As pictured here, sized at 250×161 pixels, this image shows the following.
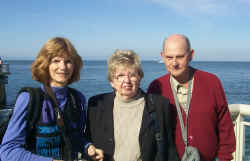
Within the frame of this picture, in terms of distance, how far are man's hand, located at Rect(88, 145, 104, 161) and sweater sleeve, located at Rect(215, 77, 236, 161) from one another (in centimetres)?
143

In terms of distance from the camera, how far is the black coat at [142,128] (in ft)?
8.16

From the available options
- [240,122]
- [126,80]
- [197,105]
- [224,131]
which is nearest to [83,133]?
[126,80]

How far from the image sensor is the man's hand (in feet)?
8.04

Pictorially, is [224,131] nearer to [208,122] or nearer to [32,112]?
[208,122]

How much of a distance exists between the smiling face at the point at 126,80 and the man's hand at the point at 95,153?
2.13 ft

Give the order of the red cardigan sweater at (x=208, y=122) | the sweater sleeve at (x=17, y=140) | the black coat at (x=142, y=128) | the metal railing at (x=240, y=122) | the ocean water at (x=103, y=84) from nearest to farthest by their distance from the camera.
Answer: the sweater sleeve at (x=17, y=140) < the black coat at (x=142, y=128) < the red cardigan sweater at (x=208, y=122) < the metal railing at (x=240, y=122) < the ocean water at (x=103, y=84)

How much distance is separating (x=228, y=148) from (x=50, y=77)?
219cm

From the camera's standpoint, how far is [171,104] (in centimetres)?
280

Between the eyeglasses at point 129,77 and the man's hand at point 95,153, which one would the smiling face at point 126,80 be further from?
the man's hand at point 95,153

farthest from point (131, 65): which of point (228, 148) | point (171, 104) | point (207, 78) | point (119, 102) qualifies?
point (228, 148)

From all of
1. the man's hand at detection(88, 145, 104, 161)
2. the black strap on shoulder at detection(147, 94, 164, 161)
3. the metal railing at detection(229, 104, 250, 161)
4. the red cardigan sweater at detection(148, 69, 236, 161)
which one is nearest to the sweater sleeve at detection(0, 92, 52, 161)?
the man's hand at detection(88, 145, 104, 161)

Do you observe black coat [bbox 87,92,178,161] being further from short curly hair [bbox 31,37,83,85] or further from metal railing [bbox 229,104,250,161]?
metal railing [bbox 229,104,250,161]

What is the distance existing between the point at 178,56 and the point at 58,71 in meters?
1.37

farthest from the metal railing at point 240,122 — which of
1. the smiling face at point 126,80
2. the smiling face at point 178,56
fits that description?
the smiling face at point 126,80
